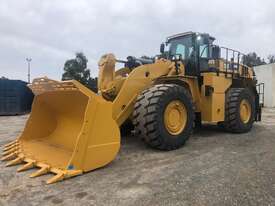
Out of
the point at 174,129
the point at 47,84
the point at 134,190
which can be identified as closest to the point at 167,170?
the point at 134,190

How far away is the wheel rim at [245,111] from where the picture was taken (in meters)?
8.10

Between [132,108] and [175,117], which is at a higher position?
[132,108]

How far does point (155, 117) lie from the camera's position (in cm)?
529

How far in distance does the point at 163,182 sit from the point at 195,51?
171 inches

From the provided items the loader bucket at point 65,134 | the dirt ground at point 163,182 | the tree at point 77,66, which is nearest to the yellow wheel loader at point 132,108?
the loader bucket at point 65,134

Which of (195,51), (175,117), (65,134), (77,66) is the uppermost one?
(77,66)

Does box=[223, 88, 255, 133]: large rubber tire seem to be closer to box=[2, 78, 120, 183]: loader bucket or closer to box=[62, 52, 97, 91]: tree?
box=[2, 78, 120, 183]: loader bucket

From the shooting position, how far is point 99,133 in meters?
4.41

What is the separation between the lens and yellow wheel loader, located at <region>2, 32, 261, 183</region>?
442 centimetres

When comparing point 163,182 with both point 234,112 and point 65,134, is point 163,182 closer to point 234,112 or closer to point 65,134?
point 65,134

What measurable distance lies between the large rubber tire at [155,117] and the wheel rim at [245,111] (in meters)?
2.99

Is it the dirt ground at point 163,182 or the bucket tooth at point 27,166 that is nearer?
the dirt ground at point 163,182

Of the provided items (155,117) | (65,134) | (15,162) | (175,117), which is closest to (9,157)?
(15,162)

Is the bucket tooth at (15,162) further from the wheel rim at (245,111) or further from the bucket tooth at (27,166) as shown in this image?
the wheel rim at (245,111)
